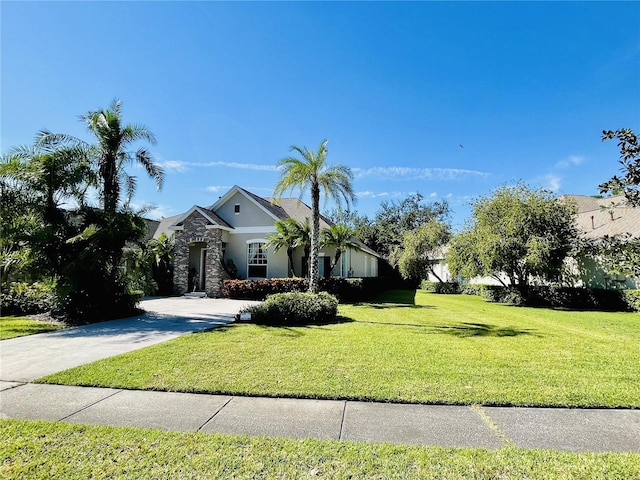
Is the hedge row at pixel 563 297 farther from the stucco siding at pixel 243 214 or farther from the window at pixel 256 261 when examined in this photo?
the stucco siding at pixel 243 214

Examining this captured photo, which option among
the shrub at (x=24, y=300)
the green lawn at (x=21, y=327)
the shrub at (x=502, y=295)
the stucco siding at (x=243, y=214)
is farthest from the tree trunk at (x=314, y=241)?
the shrub at (x=502, y=295)

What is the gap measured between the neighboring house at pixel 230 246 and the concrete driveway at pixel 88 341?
7685 millimetres

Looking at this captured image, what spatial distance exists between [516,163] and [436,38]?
570 inches

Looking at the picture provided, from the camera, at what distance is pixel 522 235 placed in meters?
18.0

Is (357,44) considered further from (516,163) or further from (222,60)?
(516,163)

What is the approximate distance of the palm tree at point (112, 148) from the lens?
12430 millimetres

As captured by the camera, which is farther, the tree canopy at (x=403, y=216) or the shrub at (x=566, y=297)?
the tree canopy at (x=403, y=216)

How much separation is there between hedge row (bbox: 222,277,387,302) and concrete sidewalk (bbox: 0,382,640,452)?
40.8ft

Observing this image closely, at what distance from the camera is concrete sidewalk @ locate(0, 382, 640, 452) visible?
11.4 ft

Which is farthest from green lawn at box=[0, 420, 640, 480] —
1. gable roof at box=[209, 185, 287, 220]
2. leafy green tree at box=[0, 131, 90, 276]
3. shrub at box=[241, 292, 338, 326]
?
gable roof at box=[209, 185, 287, 220]

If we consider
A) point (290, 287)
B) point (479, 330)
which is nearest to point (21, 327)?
point (290, 287)

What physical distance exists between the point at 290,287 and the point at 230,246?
5846mm

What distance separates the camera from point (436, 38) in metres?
12.1

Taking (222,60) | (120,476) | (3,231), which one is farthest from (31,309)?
(120,476)
